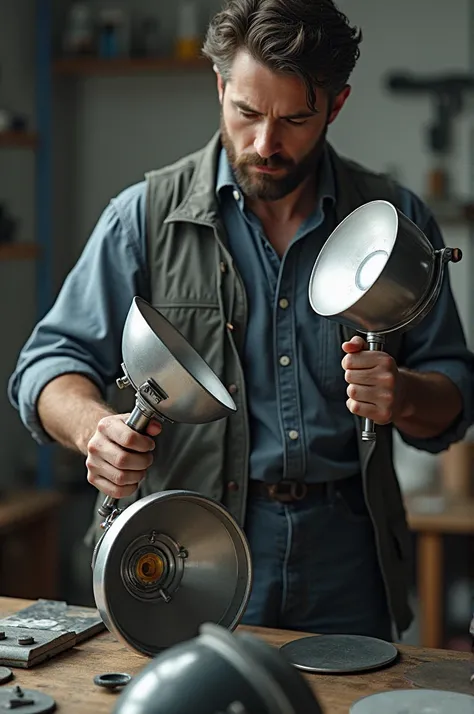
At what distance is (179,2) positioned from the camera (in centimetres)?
416

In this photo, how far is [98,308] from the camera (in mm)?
1931

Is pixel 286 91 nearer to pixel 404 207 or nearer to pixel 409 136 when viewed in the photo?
pixel 404 207

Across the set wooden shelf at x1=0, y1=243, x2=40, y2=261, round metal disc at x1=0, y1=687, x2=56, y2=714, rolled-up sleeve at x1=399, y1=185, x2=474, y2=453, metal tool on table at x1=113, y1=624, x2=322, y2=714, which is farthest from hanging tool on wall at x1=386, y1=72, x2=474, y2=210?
metal tool on table at x1=113, y1=624, x2=322, y2=714

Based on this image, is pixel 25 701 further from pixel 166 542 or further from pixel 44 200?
pixel 44 200

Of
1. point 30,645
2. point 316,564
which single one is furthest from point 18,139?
point 30,645

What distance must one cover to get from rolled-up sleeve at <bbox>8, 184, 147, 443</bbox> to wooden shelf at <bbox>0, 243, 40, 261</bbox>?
60.9 inches

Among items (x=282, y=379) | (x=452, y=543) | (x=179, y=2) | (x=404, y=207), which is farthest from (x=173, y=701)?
(x=179, y=2)

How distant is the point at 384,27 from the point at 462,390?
7.41 ft

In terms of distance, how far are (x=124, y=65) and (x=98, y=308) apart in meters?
2.28

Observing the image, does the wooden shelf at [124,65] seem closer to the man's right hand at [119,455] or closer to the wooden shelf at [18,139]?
the wooden shelf at [18,139]

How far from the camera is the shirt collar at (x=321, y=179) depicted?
1951 mm

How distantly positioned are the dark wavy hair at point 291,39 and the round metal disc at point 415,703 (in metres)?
0.92

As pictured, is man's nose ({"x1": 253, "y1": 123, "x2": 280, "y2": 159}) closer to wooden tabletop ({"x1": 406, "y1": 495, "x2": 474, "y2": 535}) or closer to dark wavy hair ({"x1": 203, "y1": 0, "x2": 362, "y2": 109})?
dark wavy hair ({"x1": 203, "y1": 0, "x2": 362, "y2": 109})

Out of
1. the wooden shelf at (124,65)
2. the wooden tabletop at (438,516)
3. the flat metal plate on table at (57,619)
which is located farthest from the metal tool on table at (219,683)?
the wooden shelf at (124,65)
